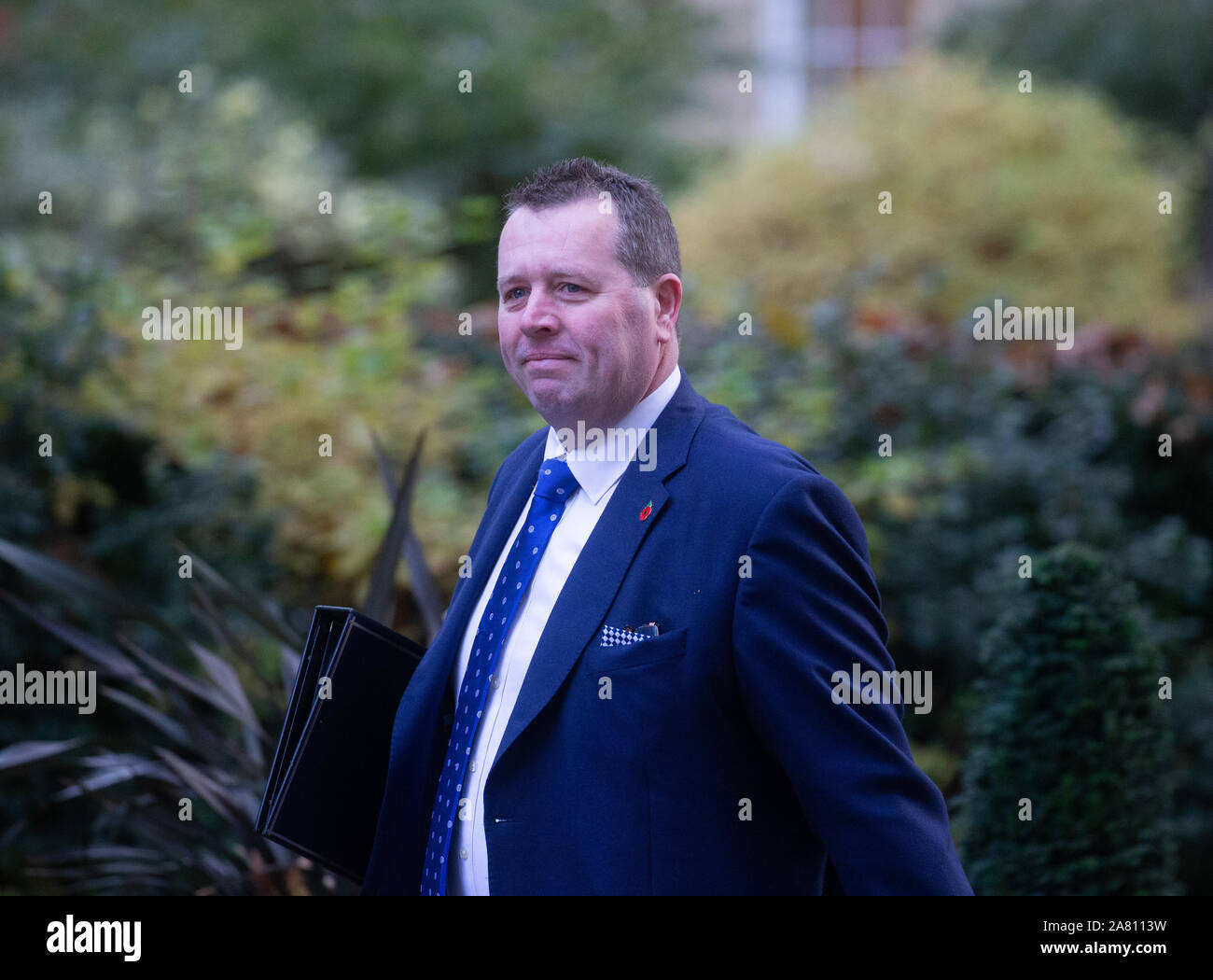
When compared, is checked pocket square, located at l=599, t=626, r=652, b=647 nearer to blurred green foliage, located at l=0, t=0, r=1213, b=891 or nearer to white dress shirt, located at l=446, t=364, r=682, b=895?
white dress shirt, located at l=446, t=364, r=682, b=895

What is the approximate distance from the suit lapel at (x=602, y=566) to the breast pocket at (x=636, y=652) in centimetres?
3

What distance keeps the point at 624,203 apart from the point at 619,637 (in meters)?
0.72

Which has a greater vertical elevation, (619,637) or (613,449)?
(613,449)

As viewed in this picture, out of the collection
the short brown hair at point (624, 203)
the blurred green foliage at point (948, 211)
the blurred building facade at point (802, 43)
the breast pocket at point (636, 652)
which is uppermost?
the blurred building facade at point (802, 43)

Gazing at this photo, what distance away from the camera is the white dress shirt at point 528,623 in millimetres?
2096

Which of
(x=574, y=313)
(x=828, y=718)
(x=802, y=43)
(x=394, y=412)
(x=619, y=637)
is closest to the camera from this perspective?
(x=828, y=718)

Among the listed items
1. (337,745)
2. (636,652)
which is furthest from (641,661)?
(337,745)

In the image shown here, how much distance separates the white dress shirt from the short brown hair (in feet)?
0.69

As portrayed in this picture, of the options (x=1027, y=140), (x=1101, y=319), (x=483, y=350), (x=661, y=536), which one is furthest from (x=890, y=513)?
(x=1027, y=140)

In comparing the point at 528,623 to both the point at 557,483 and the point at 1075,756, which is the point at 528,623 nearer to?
the point at 557,483

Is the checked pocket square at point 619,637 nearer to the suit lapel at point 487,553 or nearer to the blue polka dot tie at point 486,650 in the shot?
the blue polka dot tie at point 486,650

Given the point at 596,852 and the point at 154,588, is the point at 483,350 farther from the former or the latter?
the point at 596,852

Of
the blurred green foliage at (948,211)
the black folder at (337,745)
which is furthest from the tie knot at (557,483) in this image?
the blurred green foliage at (948,211)

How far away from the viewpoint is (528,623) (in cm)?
214
